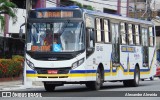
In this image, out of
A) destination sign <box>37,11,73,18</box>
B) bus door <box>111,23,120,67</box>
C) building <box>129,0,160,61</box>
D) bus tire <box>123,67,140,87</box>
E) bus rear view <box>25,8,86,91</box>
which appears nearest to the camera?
bus rear view <box>25,8,86,91</box>

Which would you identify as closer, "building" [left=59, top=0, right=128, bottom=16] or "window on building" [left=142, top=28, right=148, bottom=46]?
"window on building" [left=142, top=28, right=148, bottom=46]

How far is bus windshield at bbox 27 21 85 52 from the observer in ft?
74.6

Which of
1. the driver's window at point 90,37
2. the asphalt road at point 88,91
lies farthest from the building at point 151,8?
the driver's window at point 90,37

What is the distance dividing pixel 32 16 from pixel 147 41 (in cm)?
957

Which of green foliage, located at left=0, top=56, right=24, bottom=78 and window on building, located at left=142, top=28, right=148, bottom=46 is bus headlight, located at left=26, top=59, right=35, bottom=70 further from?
green foliage, located at left=0, top=56, right=24, bottom=78

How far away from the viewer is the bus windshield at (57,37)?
895 inches

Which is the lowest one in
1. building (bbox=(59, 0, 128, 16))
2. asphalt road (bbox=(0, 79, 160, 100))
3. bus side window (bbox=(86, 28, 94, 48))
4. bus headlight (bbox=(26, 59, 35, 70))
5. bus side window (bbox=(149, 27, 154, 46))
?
asphalt road (bbox=(0, 79, 160, 100))

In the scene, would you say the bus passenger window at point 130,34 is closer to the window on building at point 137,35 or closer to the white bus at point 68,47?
the window on building at point 137,35

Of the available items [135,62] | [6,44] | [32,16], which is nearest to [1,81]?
[6,44]

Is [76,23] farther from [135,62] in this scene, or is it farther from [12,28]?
[12,28]

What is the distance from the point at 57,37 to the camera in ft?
74.7

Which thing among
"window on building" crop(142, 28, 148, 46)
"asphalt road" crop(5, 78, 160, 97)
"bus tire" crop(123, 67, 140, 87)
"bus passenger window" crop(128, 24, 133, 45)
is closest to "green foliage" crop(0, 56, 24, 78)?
"asphalt road" crop(5, 78, 160, 97)

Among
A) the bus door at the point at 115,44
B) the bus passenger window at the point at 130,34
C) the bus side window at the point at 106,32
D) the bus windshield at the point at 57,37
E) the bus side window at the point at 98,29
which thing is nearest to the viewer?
the bus windshield at the point at 57,37

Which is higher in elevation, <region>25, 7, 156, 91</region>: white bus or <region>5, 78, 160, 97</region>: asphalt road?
<region>25, 7, 156, 91</region>: white bus
